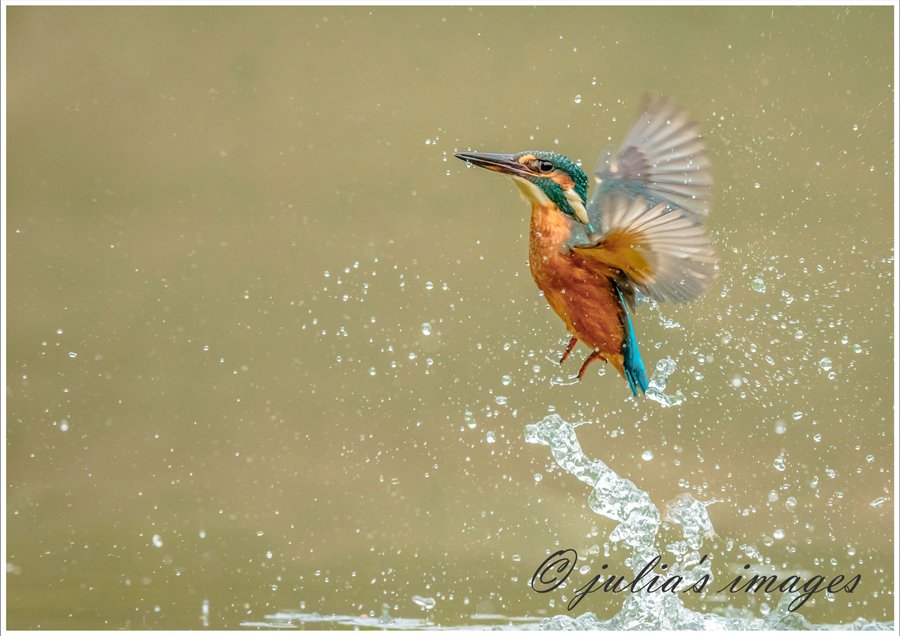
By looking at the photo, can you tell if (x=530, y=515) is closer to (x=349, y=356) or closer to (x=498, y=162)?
(x=349, y=356)

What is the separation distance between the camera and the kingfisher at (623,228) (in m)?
1.92

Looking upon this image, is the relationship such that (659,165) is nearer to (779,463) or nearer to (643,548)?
(643,548)

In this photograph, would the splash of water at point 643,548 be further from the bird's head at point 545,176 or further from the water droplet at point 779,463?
the bird's head at point 545,176

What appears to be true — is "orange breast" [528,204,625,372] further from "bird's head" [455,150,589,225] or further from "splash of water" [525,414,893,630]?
"splash of water" [525,414,893,630]

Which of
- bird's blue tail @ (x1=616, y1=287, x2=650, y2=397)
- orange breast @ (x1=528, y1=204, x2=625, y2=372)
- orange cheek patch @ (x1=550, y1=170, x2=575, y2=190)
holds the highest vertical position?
orange cheek patch @ (x1=550, y1=170, x2=575, y2=190)

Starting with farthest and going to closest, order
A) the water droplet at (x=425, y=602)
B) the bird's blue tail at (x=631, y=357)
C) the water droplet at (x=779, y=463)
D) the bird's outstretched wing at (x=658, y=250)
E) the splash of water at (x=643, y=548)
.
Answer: the water droplet at (x=779, y=463), the water droplet at (x=425, y=602), the splash of water at (x=643, y=548), the bird's blue tail at (x=631, y=357), the bird's outstretched wing at (x=658, y=250)

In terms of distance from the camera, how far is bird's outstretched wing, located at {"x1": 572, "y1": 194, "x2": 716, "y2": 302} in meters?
1.89

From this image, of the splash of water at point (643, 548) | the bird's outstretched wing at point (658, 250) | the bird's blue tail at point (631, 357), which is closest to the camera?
the bird's outstretched wing at point (658, 250)

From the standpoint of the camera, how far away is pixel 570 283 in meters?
1.97

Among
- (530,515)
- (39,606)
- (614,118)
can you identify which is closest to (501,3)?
(614,118)

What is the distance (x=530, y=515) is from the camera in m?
3.45

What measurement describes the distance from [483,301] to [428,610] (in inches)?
38.7

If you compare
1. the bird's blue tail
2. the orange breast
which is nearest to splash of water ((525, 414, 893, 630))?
the bird's blue tail

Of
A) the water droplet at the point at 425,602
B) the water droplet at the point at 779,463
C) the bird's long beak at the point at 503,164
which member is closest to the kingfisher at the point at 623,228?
the bird's long beak at the point at 503,164
